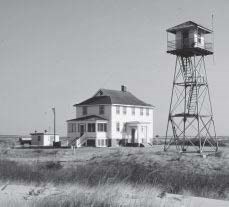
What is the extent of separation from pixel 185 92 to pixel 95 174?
836 inches

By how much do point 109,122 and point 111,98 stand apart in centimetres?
317

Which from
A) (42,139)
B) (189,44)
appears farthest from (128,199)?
(42,139)

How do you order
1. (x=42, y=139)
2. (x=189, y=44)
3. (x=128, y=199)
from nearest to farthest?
(x=128, y=199) → (x=189, y=44) → (x=42, y=139)

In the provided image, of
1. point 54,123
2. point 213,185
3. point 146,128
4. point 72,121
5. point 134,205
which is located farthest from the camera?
point 54,123

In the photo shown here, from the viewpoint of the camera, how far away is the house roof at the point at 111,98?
182 ft

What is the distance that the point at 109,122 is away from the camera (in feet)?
179

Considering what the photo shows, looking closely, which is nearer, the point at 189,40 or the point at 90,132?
the point at 189,40

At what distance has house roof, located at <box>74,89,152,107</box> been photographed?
5546 centimetres

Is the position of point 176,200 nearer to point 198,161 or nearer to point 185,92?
point 198,161

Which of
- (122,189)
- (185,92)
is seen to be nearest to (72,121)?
(185,92)

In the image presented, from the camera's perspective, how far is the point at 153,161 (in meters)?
28.3

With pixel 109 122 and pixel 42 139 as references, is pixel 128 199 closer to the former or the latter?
pixel 109 122

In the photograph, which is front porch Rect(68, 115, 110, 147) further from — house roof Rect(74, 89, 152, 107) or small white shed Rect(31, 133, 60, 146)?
small white shed Rect(31, 133, 60, 146)

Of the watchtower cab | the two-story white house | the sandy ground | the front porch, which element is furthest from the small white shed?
the sandy ground
